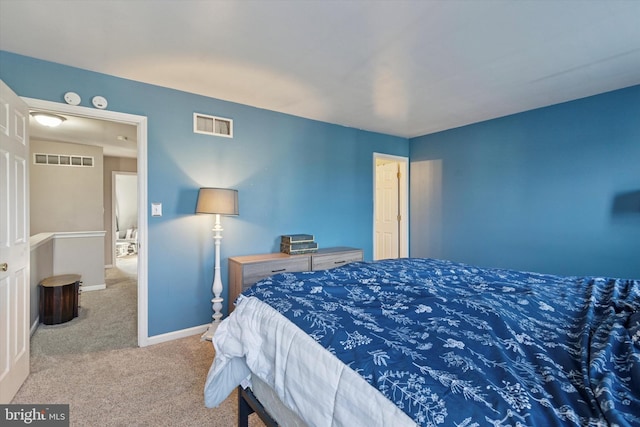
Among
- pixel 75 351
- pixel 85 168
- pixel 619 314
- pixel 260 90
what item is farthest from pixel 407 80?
pixel 85 168

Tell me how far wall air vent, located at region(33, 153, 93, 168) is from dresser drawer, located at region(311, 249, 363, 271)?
441 centimetres

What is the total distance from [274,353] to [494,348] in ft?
2.70

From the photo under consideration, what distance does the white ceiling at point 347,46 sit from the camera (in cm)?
181

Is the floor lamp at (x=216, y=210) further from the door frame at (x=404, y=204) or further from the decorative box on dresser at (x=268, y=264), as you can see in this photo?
the door frame at (x=404, y=204)

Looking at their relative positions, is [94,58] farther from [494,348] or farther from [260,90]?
[494,348]

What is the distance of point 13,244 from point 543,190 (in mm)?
4779

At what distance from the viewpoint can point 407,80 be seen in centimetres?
278

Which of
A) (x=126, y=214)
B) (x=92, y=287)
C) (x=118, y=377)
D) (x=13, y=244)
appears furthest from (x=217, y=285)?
(x=126, y=214)

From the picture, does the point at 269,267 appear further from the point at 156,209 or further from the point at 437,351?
the point at 437,351

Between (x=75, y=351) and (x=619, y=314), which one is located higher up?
(x=619, y=314)

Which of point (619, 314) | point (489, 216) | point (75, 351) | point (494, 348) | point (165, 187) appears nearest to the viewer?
point (494, 348)

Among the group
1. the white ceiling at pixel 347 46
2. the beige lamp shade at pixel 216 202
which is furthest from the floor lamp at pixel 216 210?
the white ceiling at pixel 347 46

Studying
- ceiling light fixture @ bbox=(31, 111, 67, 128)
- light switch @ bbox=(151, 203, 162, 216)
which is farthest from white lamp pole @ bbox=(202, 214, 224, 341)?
ceiling light fixture @ bbox=(31, 111, 67, 128)

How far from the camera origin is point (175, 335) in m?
3.02
